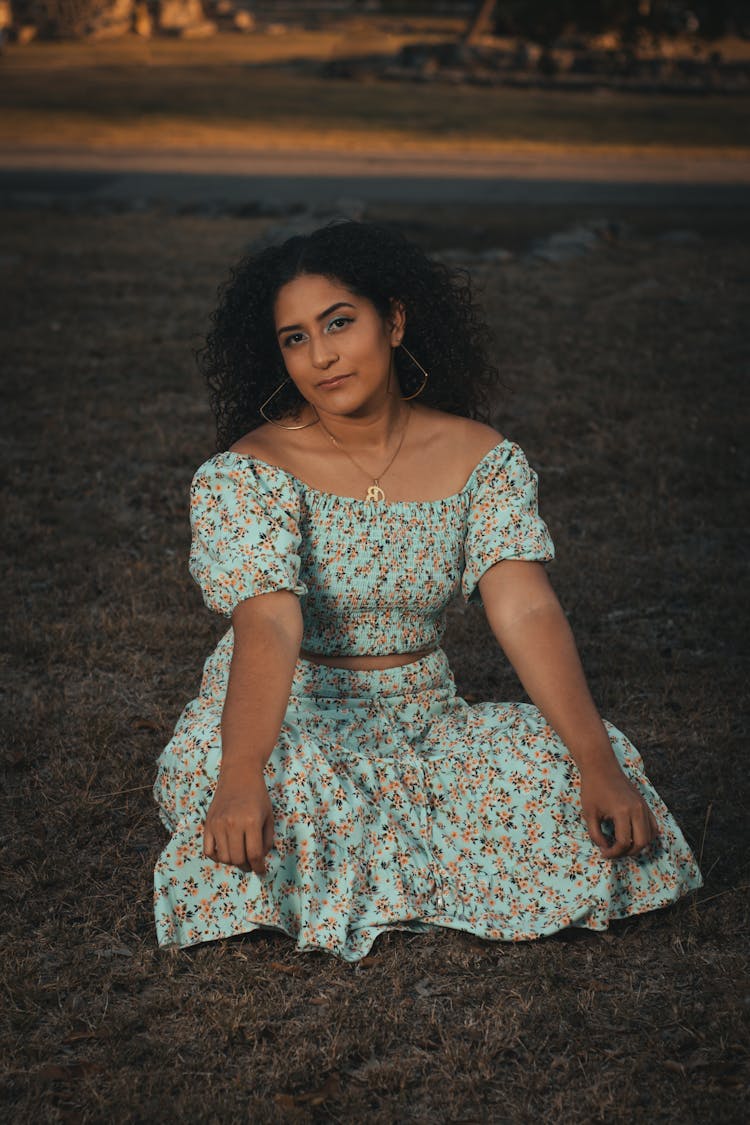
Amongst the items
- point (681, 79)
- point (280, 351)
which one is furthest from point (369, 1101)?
point (681, 79)

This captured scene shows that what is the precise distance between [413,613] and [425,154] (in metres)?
16.1

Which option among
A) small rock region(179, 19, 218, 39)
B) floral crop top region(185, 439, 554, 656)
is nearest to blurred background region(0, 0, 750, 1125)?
floral crop top region(185, 439, 554, 656)

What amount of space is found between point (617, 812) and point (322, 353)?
48.7 inches

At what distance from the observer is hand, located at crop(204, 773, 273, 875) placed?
2.57 metres

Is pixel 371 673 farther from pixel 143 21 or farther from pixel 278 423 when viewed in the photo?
pixel 143 21

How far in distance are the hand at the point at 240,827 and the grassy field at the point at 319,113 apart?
58.0ft

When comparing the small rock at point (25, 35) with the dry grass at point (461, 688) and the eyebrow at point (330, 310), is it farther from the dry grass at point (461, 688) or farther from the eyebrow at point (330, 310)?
the eyebrow at point (330, 310)

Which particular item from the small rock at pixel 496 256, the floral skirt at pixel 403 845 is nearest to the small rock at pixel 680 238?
the small rock at pixel 496 256

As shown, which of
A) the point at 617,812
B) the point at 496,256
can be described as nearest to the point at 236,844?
the point at 617,812

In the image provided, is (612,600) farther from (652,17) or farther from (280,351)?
(652,17)

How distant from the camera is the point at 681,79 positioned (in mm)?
28531

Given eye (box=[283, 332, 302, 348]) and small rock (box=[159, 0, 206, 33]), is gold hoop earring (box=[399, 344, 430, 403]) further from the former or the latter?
small rock (box=[159, 0, 206, 33])

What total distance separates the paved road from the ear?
10.5 meters

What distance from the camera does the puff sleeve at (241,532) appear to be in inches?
111
